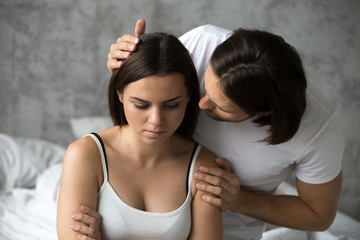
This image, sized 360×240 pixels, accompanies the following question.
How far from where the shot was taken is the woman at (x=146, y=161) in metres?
1.31

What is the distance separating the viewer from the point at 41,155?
8.06 feet

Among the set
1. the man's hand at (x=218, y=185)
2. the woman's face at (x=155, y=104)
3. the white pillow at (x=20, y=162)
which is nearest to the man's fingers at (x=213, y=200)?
the man's hand at (x=218, y=185)

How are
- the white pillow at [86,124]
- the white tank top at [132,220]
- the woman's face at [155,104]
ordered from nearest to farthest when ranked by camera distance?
the woman's face at [155,104], the white tank top at [132,220], the white pillow at [86,124]

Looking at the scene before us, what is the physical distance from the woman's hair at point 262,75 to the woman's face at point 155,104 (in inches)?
5.5

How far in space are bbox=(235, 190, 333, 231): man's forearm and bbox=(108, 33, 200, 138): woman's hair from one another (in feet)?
1.51

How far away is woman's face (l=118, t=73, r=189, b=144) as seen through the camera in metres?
1.29

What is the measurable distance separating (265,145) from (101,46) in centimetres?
170

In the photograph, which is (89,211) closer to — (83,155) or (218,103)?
(83,155)

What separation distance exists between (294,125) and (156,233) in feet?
1.81

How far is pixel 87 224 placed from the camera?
1.34m

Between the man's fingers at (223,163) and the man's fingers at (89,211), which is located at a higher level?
the man's fingers at (223,163)

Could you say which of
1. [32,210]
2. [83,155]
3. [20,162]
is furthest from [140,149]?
[20,162]

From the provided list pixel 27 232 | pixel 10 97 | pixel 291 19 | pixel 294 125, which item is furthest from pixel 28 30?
pixel 294 125

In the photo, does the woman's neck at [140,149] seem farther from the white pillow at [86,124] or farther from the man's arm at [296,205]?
the white pillow at [86,124]
